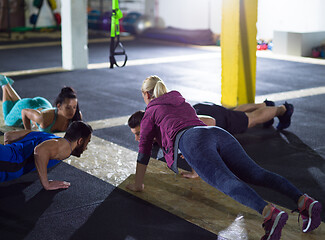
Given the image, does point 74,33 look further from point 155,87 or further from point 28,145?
point 155,87

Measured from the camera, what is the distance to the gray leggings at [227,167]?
3371 mm

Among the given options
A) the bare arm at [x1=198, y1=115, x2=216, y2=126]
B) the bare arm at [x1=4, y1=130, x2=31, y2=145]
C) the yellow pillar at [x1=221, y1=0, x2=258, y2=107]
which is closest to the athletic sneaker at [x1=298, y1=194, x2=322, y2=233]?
the bare arm at [x1=198, y1=115, x2=216, y2=126]

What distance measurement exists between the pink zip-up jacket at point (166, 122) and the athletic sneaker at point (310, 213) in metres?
0.99

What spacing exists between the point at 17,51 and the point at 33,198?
412 inches

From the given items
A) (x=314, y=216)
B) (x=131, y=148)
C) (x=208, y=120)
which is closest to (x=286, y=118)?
(x=208, y=120)

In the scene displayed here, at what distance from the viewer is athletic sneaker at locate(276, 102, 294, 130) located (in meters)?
6.26

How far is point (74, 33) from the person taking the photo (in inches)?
440

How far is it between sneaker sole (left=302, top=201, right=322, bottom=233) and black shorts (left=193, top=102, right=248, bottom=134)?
214 centimetres

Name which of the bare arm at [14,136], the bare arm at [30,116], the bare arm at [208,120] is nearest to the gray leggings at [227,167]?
the bare arm at [208,120]

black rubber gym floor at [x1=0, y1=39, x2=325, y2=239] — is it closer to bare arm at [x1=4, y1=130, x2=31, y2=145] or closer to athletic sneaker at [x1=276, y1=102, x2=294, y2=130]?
athletic sneaker at [x1=276, y1=102, x2=294, y2=130]

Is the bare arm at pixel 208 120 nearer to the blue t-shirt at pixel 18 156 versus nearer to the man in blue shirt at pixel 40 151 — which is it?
the man in blue shirt at pixel 40 151

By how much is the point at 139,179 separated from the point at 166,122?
62 centimetres

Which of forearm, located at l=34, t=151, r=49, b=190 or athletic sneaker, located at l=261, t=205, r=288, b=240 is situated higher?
forearm, located at l=34, t=151, r=49, b=190

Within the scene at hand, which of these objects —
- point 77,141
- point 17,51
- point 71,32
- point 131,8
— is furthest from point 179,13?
point 77,141
